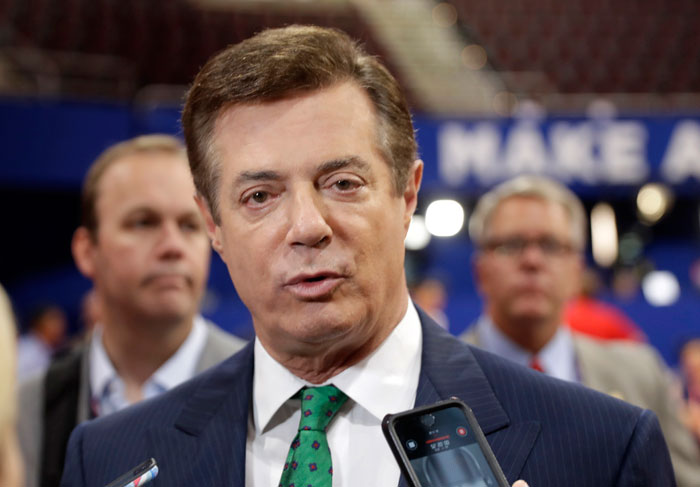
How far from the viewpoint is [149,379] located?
2.38 meters

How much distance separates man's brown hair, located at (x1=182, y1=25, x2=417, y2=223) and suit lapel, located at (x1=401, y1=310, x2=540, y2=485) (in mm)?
311

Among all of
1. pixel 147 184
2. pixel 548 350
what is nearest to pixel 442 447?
pixel 147 184

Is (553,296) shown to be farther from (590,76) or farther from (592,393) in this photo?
(590,76)

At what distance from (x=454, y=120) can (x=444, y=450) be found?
279 inches

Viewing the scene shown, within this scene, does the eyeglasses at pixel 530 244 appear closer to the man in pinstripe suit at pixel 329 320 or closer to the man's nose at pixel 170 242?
the man's nose at pixel 170 242

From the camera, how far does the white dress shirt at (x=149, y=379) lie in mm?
2316

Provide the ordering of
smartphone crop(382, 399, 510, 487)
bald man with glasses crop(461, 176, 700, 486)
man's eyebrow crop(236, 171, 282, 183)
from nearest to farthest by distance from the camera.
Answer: smartphone crop(382, 399, 510, 487)
man's eyebrow crop(236, 171, 282, 183)
bald man with glasses crop(461, 176, 700, 486)

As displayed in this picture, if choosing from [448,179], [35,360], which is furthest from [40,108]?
[448,179]

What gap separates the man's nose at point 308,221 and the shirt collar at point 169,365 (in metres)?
1.03

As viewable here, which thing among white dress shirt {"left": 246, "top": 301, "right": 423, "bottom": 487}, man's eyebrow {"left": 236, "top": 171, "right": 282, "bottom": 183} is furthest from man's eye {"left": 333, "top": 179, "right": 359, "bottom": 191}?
white dress shirt {"left": 246, "top": 301, "right": 423, "bottom": 487}

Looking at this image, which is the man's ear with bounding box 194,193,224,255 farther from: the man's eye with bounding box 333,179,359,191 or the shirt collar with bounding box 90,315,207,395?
the shirt collar with bounding box 90,315,207,395

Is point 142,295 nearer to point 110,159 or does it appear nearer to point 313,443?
point 110,159

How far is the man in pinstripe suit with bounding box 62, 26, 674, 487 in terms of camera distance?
1386 mm

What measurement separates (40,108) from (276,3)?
401cm
